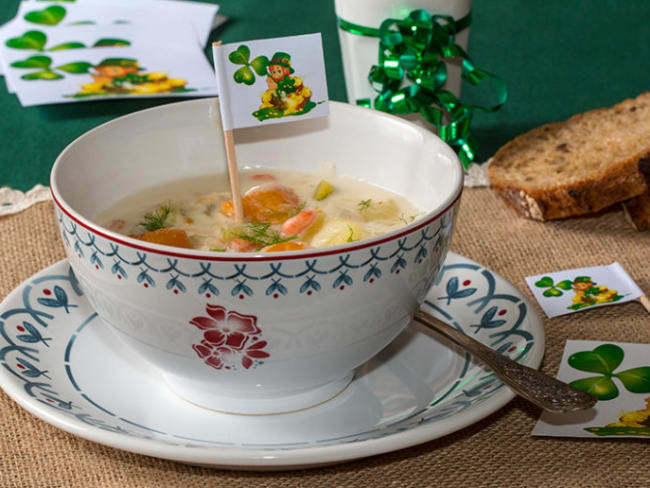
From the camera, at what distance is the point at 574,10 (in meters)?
3.09

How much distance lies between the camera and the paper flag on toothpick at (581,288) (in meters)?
1.45

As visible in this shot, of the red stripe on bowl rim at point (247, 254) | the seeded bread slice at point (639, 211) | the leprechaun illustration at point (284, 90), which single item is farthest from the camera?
the seeded bread slice at point (639, 211)

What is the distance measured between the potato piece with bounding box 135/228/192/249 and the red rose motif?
0.16 m

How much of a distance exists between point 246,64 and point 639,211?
3.35 ft

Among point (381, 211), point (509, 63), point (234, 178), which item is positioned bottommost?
point (509, 63)

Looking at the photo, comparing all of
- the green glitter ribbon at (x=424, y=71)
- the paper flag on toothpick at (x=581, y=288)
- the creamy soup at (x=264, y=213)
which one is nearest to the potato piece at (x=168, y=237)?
the creamy soup at (x=264, y=213)

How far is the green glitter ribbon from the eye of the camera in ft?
6.48

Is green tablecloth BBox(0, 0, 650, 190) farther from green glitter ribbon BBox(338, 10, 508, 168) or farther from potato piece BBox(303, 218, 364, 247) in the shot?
potato piece BBox(303, 218, 364, 247)

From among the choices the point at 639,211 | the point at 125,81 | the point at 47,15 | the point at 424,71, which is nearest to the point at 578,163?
the point at 639,211

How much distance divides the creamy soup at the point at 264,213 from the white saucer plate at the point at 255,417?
16 cm

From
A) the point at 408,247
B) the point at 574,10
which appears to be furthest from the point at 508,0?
the point at 408,247

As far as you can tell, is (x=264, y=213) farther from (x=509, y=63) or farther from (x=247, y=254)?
(x=509, y=63)

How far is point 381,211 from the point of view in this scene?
1269 mm

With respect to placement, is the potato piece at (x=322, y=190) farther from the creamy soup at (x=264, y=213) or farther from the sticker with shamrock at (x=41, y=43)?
the sticker with shamrock at (x=41, y=43)
